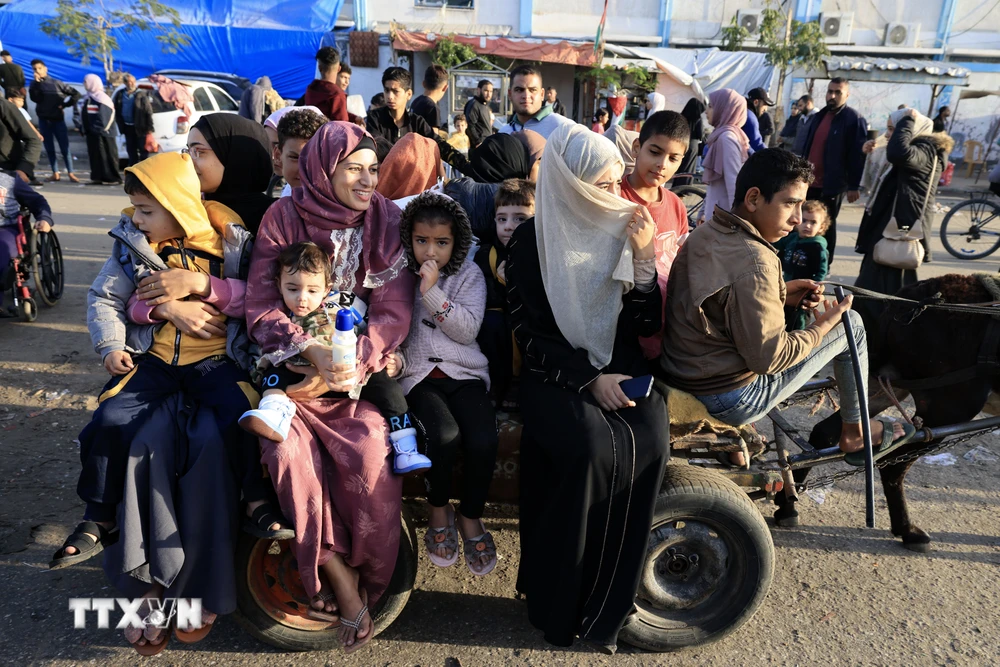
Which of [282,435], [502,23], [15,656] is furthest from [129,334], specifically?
[502,23]

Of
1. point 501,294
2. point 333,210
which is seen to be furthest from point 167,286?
point 501,294

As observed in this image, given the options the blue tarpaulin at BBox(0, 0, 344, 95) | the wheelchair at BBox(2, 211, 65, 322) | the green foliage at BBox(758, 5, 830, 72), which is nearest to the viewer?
the wheelchair at BBox(2, 211, 65, 322)

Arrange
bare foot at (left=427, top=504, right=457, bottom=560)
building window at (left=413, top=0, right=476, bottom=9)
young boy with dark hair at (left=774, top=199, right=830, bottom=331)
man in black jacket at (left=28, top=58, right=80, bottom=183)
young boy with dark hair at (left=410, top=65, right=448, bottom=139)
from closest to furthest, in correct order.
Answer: bare foot at (left=427, top=504, right=457, bottom=560)
young boy with dark hair at (left=774, top=199, right=830, bottom=331)
young boy with dark hair at (left=410, top=65, right=448, bottom=139)
man in black jacket at (left=28, top=58, right=80, bottom=183)
building window at (left=413, top=0, right=476, bottom=9)

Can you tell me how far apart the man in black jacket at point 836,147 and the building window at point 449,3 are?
1695cm

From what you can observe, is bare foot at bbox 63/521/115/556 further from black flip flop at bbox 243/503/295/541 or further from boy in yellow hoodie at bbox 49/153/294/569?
black flip flop at bbox 243/503/295/541

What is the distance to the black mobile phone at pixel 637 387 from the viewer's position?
2346 mm

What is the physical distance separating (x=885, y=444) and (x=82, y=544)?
3.07 m

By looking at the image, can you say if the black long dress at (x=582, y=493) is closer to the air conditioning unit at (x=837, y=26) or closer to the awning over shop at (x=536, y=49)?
the awning over shop at (x=536, y=49)

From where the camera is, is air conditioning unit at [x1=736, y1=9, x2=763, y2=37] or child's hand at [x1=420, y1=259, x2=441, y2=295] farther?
air conditioning unit at [x1=736, y1=9, x2=763, y2=37]

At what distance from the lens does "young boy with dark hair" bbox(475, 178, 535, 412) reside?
9.06 feet

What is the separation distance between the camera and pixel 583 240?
Answer: 2.43 m

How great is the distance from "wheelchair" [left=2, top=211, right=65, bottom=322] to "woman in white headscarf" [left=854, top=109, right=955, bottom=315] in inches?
276

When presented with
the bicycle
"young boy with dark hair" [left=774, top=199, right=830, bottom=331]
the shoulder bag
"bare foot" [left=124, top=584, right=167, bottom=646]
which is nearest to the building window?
the bicycle

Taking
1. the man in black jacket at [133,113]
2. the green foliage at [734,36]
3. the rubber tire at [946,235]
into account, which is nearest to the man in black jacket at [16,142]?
the man in black jacket at [133,113]
